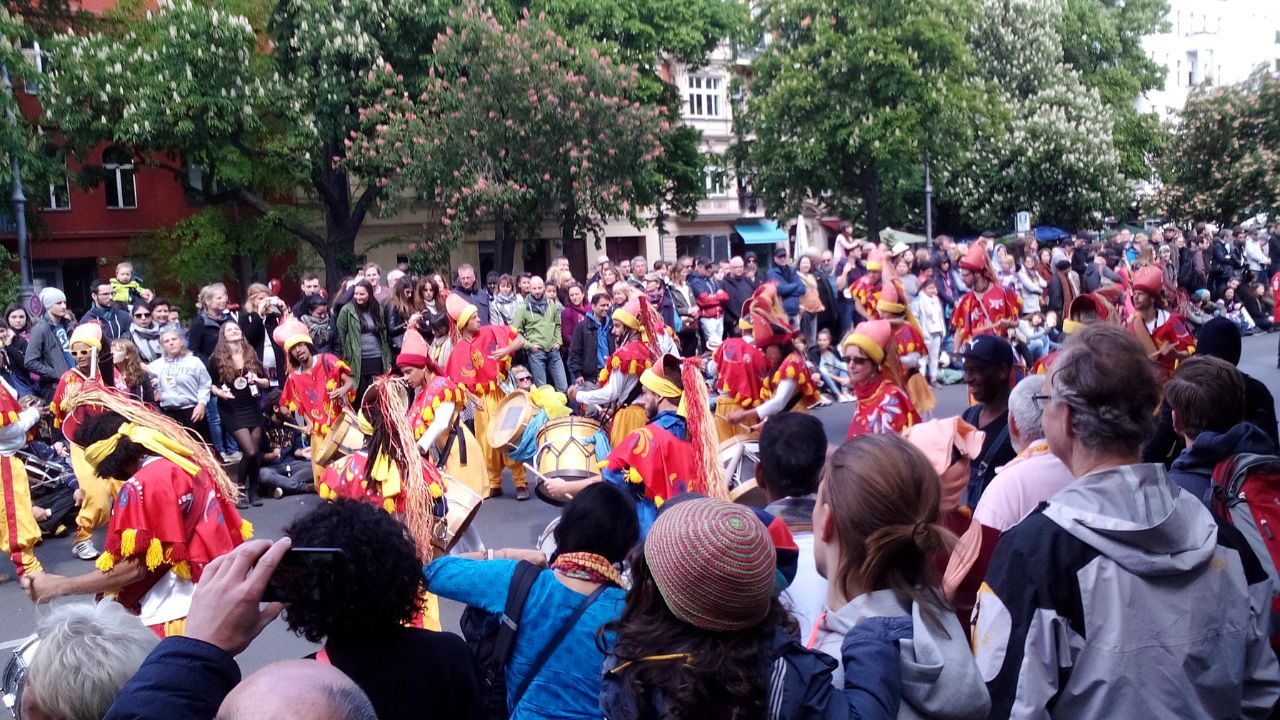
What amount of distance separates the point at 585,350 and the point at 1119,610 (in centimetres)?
1063

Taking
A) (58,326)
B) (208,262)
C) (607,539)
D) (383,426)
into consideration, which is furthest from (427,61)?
(607,539)

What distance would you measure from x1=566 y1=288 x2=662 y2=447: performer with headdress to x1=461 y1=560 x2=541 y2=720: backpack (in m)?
3.54

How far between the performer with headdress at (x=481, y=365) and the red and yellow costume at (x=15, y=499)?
3.19 metres

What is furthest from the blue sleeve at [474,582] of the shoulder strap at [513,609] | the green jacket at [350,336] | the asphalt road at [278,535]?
the green jacket at [350,336]

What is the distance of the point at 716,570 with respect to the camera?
2176 millimetres

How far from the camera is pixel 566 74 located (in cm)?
2175

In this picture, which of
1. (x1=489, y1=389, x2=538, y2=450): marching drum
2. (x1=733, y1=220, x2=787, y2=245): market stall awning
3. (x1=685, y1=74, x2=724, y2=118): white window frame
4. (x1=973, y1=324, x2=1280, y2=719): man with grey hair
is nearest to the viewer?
(x1=973, y1=324, x2=1280, y2=719): man with grey hair

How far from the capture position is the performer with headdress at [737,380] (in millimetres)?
8078

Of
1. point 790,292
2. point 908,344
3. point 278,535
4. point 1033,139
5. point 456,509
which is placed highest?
point 1033,139

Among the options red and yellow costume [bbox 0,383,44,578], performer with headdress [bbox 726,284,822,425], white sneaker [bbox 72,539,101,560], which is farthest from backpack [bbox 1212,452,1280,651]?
white sneaker [bbox 72,539,101,560]

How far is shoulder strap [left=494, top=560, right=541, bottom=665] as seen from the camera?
3.07 m

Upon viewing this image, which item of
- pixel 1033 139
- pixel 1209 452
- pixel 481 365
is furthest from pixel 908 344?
pixel 1033 139

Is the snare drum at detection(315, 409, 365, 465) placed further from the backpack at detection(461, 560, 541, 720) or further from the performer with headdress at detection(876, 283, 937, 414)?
the performer with headdress at detection(876, 283, 937, 414)

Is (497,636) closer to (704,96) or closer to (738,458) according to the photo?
(738,458)
